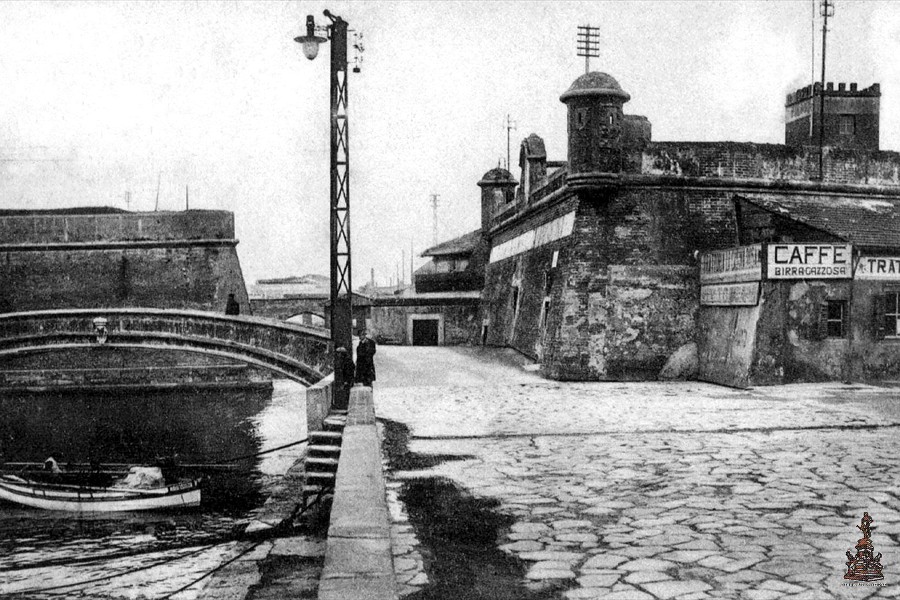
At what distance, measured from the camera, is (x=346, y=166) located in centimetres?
1468

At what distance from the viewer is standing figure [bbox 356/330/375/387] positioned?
14977 mm

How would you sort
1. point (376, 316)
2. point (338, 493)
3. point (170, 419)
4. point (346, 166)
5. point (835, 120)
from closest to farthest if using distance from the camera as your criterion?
point (338, 493)
point (346, 166)
point (835, 120)
point (170, 419)
point (376, 316)

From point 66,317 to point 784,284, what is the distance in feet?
60.6

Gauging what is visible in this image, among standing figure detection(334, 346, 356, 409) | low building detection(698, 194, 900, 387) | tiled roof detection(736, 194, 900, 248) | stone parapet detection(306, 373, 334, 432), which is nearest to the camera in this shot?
stone parapet detection(306, 373, 334, 432)

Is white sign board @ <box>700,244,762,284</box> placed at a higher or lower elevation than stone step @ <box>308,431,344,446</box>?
higher

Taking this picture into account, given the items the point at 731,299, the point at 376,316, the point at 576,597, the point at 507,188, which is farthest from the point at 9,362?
the point at 576,597

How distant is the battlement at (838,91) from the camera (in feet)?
71.5

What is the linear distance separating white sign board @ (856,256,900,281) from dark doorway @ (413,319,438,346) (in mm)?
17844

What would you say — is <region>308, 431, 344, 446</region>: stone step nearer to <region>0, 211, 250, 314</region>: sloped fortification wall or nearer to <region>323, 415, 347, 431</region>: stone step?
<region>323, 415, 347, 431</region>: stone step

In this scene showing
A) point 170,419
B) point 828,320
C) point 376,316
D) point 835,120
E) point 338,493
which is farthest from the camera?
point 376,316

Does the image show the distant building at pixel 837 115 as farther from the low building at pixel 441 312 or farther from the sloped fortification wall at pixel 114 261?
the sloped fortification wall at pixel 114 261

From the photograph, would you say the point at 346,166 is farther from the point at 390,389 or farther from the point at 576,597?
the point at 576,597

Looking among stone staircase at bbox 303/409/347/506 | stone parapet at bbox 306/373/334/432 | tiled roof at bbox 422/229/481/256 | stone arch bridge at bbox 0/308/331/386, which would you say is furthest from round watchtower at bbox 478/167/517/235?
stone staircase at bbox 303/409/347/506

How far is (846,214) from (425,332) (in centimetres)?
1725
